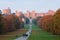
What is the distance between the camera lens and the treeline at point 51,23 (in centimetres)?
Answer: 906

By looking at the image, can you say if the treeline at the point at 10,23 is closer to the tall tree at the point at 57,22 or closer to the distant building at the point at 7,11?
the distant building at the point at 7,11

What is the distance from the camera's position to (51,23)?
9266 mm

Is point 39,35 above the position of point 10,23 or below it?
below

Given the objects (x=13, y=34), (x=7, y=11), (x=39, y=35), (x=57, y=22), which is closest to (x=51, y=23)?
(x=57, y=22)

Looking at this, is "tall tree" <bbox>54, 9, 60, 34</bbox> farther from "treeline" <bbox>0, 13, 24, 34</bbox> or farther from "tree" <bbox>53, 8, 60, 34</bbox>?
"treeline" <bbox>0, 13, 24, 34</bbox>

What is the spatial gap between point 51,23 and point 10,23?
1613mm

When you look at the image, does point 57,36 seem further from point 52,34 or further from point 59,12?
point 59,12

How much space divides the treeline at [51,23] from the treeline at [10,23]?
0.79 m

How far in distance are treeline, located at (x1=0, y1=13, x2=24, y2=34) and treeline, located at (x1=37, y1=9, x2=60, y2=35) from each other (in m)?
0.79

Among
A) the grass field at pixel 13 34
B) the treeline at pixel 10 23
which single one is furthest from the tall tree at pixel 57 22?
the treeline at pixel 10 23

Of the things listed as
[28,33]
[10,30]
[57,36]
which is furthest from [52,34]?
[10,30]

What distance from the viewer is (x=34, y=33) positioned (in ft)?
29.4

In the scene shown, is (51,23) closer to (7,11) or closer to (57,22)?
(57,22)

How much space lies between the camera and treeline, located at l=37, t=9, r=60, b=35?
29.7 ft
